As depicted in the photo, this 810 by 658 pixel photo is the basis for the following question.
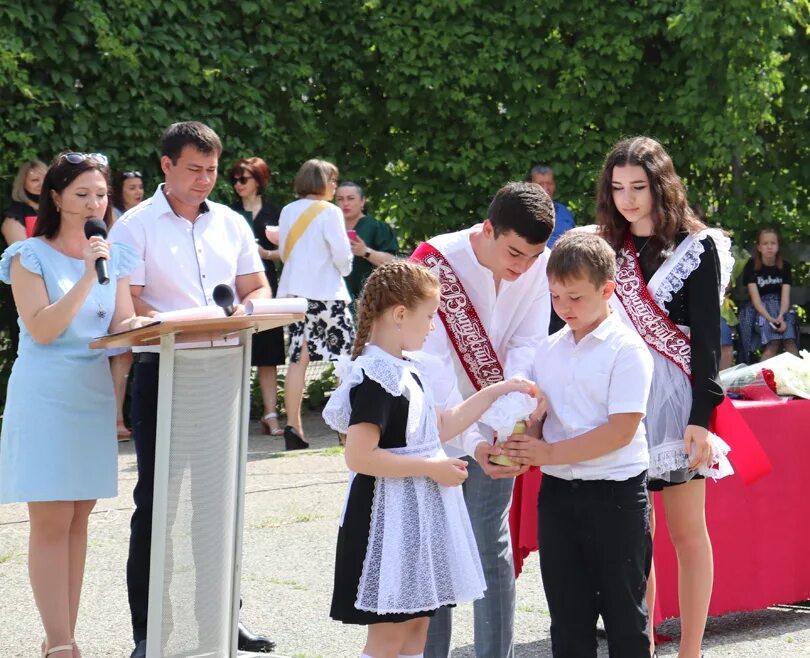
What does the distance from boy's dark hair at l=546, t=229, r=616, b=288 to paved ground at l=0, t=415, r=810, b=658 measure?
5.72 feet

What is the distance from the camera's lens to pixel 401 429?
378cm

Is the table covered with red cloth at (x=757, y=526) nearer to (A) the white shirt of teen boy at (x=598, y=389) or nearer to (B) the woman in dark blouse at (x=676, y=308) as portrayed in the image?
(B) the woman in dark blouse at (x=676, y=308)

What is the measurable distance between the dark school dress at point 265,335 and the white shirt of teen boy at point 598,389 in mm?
5913

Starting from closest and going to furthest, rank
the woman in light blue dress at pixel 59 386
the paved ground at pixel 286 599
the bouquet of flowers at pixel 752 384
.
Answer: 1. the woman in light blue dress at pixel 59 386
2. the paved ground at pixel 286 599
3. the bouquet of flowers at pixel 752 384

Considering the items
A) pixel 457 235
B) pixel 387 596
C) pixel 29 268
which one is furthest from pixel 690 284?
pixel 29 268

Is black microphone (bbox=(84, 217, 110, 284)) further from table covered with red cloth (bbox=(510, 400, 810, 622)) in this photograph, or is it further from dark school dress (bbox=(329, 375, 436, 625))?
table covered with red cloth (bbox=(510, 400, 810, 622))

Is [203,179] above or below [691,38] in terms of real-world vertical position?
below

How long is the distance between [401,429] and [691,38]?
8.70 metres

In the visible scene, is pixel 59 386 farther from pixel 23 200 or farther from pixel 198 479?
pixel 23 200

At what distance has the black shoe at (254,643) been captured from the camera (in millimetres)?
5009

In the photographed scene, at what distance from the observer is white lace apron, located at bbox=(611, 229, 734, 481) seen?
4.46m

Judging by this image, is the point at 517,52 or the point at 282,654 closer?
the point at 282,654

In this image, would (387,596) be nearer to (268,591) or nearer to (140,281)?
(140,281)

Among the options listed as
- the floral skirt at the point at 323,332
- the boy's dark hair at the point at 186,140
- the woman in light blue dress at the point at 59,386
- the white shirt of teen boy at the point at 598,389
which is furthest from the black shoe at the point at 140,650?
the floral skirt at the point at 323,332
